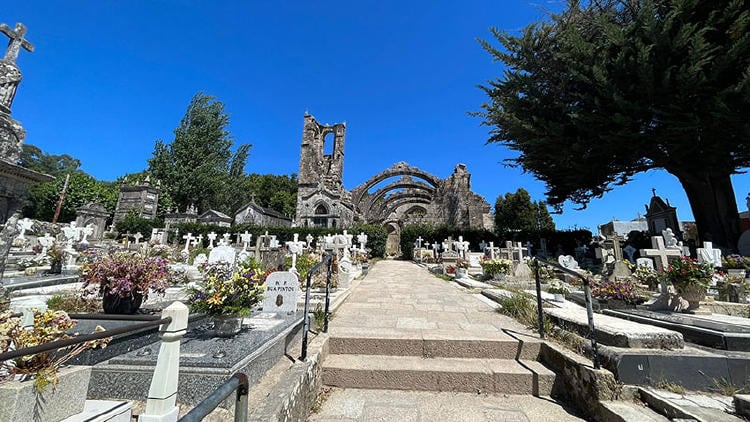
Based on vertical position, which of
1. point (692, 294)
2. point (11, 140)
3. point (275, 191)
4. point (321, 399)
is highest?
point (275, 191)

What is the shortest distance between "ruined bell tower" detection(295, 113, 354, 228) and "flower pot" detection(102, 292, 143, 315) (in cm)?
2101

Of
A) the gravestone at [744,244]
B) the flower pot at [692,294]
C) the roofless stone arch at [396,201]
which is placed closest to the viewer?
the flower pot at [692,294]

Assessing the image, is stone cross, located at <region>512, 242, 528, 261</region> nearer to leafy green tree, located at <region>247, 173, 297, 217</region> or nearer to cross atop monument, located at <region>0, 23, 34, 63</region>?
cross atop monument, located at <region>0, 23, 34, 63</region>

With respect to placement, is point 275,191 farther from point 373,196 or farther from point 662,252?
point 662,252

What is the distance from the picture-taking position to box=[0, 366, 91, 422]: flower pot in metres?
1.28

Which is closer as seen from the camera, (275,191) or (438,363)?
(438,363)

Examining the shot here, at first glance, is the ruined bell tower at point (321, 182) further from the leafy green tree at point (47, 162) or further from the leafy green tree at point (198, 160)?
the leafy green tree at point (47, 162)

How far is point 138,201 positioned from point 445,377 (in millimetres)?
31313

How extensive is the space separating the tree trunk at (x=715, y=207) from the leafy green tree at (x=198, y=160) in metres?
36.2

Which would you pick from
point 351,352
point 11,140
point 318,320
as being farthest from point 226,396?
point 11,140

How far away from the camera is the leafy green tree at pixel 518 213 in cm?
4250

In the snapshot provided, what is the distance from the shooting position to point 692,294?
170 inches

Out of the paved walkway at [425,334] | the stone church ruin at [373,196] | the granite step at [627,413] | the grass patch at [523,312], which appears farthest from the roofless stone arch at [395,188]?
the granite step at [627,413]

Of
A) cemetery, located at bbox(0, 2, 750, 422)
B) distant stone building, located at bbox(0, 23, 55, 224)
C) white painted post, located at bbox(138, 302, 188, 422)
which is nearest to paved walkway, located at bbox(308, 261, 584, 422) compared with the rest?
cemetery, located at bbox(0, 2, 750, 422)
